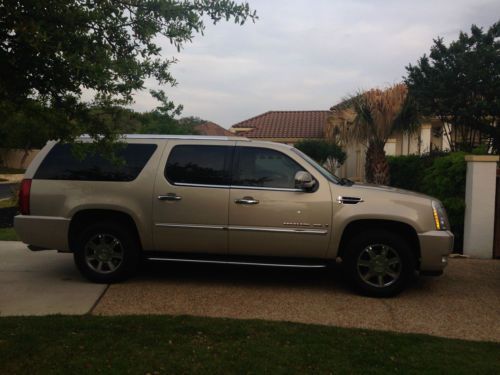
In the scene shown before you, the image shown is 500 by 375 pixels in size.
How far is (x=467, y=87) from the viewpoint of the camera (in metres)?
14.7

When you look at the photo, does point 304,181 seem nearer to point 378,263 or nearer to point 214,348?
point 378,263

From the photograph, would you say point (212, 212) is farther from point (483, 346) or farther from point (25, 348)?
point (483, 346)

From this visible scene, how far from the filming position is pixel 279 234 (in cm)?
618

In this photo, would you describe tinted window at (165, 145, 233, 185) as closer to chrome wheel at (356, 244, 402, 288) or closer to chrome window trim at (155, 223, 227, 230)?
chrome window trim at (155, 223, 227, 230)

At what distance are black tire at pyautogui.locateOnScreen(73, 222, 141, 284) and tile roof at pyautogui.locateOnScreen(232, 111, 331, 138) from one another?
73.2 feet

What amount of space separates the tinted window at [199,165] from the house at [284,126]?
2089 centimetres

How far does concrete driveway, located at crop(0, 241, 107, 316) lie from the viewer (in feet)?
18.3

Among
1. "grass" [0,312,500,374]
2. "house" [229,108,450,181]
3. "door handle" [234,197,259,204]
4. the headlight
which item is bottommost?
"grass" [0,312,500,374]

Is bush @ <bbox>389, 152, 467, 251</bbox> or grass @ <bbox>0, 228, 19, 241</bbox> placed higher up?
bush @ <bbox>389, 152, 467, 251</bbox>

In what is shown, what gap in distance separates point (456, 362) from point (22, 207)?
5.35 m

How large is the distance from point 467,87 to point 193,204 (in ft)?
37.0

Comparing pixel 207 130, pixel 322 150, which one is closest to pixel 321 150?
pixel 322 150

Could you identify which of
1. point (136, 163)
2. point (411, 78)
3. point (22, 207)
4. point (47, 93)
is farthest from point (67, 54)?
point (411, 78)

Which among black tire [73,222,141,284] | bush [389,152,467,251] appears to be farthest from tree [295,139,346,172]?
black tire [73,222,141,284]
